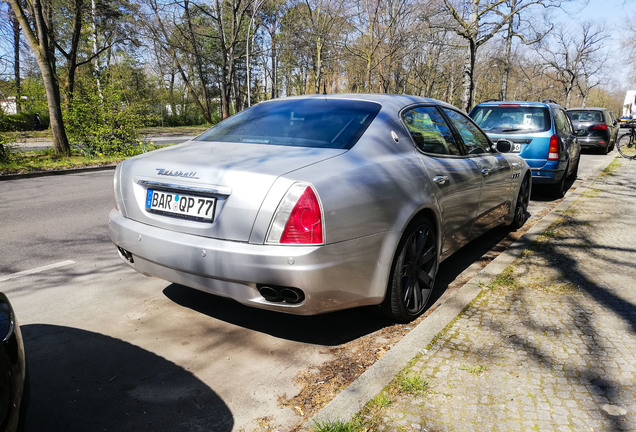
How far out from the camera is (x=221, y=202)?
2.60m

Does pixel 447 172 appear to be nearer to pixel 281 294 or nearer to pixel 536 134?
pixel 281 294

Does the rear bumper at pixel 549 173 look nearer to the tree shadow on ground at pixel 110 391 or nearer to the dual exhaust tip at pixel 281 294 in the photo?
the dual exhaust tip at pixel 281 294

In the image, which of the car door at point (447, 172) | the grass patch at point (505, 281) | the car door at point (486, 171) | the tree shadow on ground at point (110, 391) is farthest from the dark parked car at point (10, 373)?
the car door at point (486, 171)

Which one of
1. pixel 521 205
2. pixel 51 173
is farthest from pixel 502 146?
pixel 51 173

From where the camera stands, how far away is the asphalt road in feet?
7.66

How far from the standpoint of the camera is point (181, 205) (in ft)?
9.09

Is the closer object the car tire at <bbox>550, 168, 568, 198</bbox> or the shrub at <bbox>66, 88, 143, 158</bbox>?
the car tire at <bbox>550, 168, 568, 198</bbox>

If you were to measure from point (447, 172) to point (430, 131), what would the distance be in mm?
400

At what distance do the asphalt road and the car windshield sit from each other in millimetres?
15830

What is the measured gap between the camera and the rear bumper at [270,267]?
8.13 feet

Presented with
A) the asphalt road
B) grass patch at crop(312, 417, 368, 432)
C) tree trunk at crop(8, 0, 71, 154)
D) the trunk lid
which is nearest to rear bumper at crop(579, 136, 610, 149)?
the asphalt road

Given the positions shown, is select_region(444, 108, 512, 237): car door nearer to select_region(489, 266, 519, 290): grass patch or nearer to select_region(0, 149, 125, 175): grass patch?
select_region(489, 266, 519, 290): grass patch

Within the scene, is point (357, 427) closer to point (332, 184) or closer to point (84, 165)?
point (332, 184)

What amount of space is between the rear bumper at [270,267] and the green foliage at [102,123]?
38.9ft
